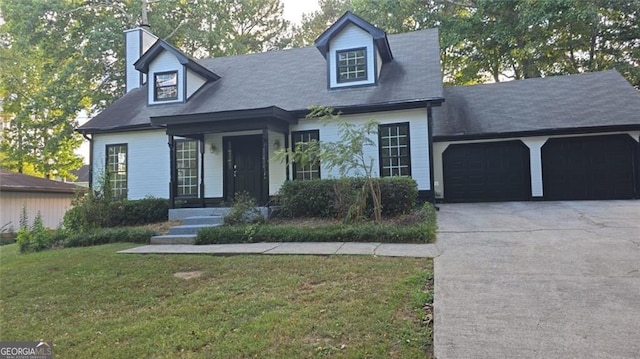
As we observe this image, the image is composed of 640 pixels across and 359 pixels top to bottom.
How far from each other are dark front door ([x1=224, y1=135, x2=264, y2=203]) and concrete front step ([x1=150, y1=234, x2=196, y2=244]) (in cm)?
328

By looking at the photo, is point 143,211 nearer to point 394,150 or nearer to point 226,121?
point 226,121

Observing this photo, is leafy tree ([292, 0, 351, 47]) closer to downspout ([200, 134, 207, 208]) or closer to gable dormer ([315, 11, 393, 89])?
gable dormer ([315, 11, 393, 89])

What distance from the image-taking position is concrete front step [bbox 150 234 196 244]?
27.0 ft

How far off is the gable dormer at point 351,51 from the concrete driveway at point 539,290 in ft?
18.8

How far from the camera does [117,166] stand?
13180 mm

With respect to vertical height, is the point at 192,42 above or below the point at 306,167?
above

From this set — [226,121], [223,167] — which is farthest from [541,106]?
[223,167]

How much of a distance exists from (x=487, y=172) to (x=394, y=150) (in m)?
3.59

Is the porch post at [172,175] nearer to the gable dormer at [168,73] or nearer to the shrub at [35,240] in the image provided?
the gable dormer at [168,73]

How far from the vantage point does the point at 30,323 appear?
154 inches

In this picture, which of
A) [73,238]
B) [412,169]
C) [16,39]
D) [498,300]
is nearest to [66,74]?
[16,39]

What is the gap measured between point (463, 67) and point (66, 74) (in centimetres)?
2035

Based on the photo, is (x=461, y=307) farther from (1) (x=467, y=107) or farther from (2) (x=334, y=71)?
(1) (x=467, y=107)

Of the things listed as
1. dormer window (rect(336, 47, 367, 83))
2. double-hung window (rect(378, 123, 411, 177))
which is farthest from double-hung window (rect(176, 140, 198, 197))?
double-hung window (rect(378, 123, 411, 177))
